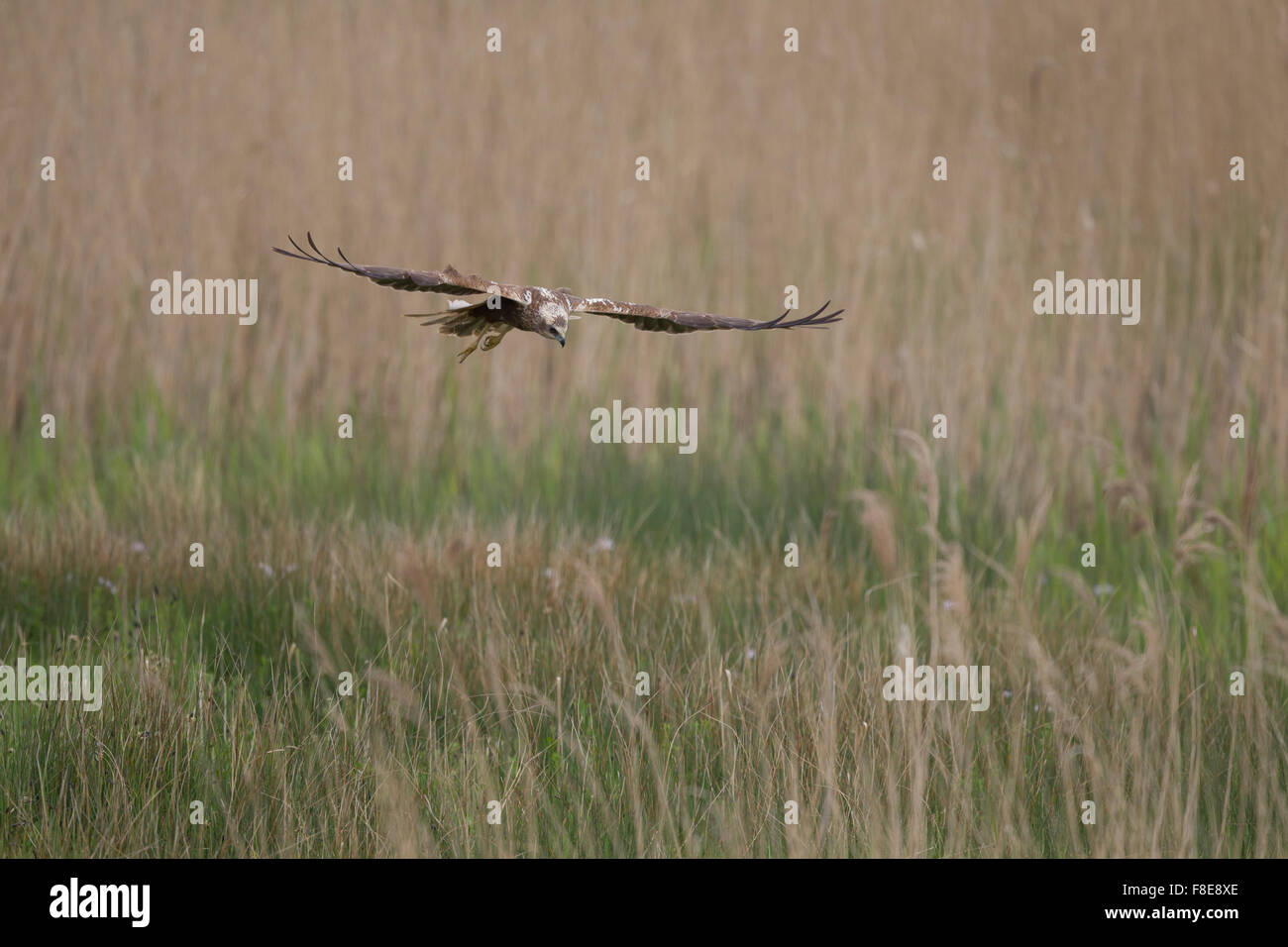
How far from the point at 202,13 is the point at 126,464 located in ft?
12.7

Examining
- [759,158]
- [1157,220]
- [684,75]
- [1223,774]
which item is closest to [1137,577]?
[1223,774]

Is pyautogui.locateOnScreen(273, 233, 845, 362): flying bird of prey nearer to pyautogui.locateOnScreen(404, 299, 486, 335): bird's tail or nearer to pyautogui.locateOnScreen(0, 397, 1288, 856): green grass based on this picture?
pyautogui.locateOnScreen(404, 299, 486, 335): bird's tail

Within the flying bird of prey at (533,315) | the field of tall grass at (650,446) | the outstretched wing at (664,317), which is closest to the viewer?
the flying bird of prey at (533,315)

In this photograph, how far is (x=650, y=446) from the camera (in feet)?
23.1

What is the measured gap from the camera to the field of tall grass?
13.7 feet

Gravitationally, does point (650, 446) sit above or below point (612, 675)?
above

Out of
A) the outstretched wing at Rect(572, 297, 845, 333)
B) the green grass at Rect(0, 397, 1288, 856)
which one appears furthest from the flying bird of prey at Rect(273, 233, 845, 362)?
the green grass at Rect(0, 397, 1288, 856)

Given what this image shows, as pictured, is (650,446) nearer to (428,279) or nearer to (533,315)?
(533,315)

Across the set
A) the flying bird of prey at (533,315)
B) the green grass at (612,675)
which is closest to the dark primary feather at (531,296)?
the flying bird of prey at (533,315)

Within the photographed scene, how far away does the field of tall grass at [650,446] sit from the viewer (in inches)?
164

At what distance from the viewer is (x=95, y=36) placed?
9.22 m

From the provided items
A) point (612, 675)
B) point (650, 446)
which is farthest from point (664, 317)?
point (650, 446)

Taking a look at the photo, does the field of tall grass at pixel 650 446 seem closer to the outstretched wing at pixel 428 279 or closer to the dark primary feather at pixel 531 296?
the dark primary feather at pixel 531 296

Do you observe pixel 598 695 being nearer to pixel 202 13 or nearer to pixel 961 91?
pixel 961 91
